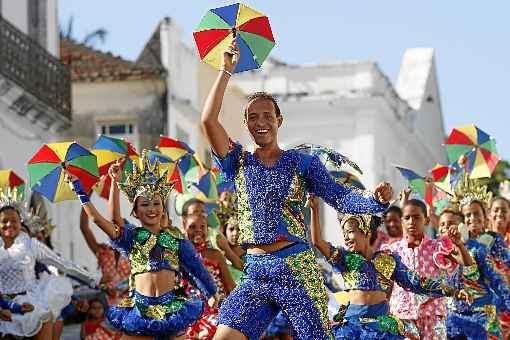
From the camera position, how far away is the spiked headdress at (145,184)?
1195 cm

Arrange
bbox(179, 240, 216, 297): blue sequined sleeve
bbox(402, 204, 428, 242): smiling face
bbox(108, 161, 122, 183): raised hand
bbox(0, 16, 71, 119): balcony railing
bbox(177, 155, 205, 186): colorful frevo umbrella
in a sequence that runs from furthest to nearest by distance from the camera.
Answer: bbox(0, 16, 71, 119): balcony railing → bbox(177, 155, 205, 186): colorful frevo umbrella → bbox(402, 204, 428, 242): smiling face → bbox(179, 240, 216, 297): blue sequined sleeve → bbox(108, 161, 122, 183): raised hand

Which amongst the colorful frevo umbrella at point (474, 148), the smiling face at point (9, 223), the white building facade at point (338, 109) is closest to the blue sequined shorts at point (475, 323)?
the colorful frevo umbrella at point (474, 148)

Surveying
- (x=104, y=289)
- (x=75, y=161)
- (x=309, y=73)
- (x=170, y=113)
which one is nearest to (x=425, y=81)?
(x=309, y=73)

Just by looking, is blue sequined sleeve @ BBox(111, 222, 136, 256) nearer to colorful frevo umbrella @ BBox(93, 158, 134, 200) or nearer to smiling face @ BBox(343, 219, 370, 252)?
colorful frevo umbrella @ BBox(93, 158, 134, 200)

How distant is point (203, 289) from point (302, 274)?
2812mm

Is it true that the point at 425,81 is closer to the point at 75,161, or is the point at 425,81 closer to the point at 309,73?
the point at 309,73

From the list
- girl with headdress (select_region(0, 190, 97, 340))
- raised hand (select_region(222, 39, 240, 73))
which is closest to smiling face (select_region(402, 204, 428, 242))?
girl with headdress (select_region(0, 190, 97, 340))

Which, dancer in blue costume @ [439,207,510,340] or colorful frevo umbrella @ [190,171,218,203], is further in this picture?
colorful frevo umbrella @ [190,171,218,203]

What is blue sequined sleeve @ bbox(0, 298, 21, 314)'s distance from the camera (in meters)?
14.6

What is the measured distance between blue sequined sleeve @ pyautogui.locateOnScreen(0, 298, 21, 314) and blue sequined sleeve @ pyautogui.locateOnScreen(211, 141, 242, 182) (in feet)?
18.7

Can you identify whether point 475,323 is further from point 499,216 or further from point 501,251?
point 499,216

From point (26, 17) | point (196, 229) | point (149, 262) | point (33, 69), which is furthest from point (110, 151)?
point (26, 17)

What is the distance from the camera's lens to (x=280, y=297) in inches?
361

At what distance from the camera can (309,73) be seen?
38.2 meters
